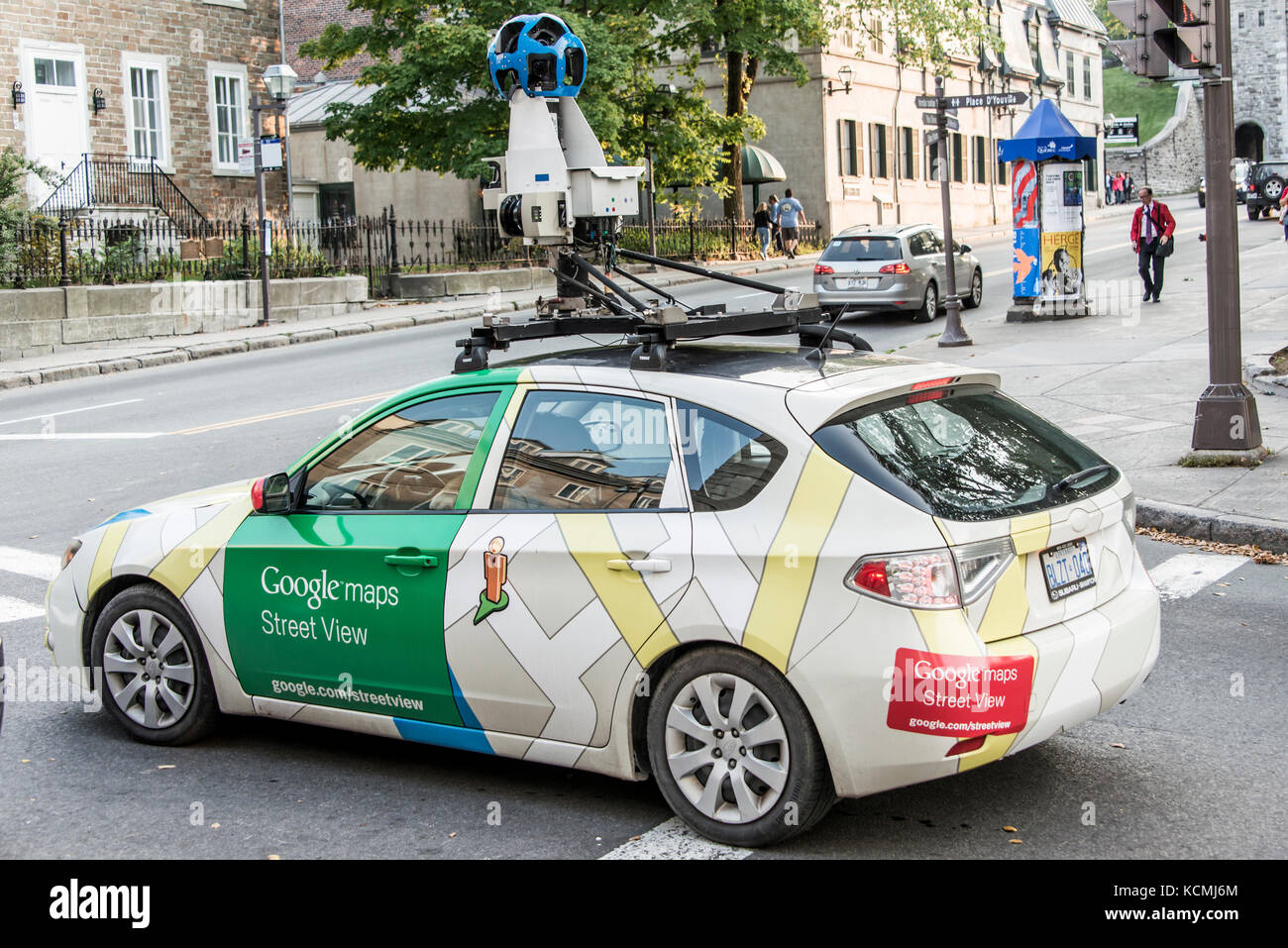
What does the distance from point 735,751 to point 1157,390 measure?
11669mm

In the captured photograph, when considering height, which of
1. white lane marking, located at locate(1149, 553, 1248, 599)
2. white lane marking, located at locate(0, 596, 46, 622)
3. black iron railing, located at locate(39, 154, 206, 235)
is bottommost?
white lane marking, located at locate(1149, 553, 1248, 599)

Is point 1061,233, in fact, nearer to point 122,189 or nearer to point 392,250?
point 392,250

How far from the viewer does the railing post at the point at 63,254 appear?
23755 mm

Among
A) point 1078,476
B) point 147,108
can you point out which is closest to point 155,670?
point 1078,476

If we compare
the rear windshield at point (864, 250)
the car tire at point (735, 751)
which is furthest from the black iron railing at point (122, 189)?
the car tire at point (735, 751)

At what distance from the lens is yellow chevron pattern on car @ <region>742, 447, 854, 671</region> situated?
14.4 ft

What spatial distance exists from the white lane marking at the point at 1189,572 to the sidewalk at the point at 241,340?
12559mm

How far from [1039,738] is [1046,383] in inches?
468

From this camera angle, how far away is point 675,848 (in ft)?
15.1

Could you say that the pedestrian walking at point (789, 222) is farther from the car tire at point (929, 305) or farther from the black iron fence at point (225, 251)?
the car tire at point (929, 305)

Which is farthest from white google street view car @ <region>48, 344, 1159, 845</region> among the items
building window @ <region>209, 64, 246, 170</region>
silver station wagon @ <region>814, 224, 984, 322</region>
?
building window @ <region>209, 64, 246, 170</region>

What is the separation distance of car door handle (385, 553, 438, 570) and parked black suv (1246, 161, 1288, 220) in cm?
5229

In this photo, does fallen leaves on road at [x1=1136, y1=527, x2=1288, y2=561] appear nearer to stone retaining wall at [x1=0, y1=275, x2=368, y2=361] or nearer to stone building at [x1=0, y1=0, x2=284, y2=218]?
stone retaining wall at [x1=0, y1=275, x2=368, y2=361]
